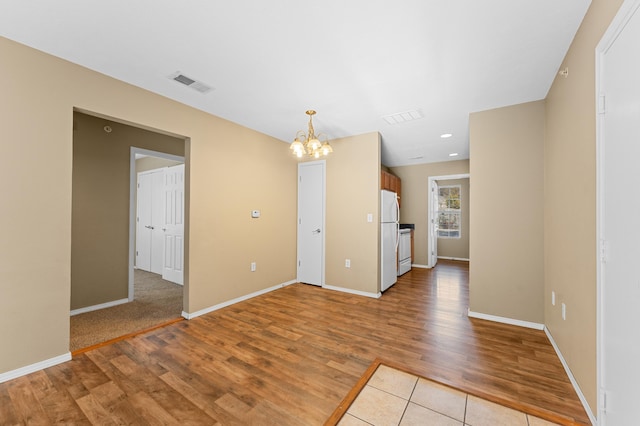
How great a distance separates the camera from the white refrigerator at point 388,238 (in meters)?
4.18

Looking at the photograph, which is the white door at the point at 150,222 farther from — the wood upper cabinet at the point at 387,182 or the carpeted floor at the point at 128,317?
the wood upper cabinet at the point at 387,182

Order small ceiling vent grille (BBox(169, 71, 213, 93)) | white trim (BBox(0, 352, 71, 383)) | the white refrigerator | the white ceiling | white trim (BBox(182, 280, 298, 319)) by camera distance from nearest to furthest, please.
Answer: the white ceiling, white trim (BBox(0, 352, 71, 383)), small ceiling vent grille (BBox(169, 71, 213, 93)), white trim (BBox(182, 280, 298, 319)), the white refrigerator

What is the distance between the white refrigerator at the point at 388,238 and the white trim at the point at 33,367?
12.3 ft

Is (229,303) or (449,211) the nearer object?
(229,303)

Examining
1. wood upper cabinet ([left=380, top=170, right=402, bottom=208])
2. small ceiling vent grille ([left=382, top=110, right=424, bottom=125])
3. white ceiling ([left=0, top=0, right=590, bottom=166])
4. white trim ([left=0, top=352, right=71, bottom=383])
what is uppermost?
white ceiling ([left=0, top=0, right=590, bottom=166])

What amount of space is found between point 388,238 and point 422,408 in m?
2.92

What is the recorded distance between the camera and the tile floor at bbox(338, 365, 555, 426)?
1563mm

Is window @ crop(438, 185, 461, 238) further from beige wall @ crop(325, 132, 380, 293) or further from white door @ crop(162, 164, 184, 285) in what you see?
white door @ crop(162, 164, 184, 285)

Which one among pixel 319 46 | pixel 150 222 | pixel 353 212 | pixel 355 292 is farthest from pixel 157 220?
pixel 319 46

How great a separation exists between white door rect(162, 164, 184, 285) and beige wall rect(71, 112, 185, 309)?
947 mm

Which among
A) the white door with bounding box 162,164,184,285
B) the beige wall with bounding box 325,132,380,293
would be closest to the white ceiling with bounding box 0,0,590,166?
the beige wall with bounding box 325,132,380,293

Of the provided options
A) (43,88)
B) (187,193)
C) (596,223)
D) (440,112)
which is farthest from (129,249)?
(596,223)

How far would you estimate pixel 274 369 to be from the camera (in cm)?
211

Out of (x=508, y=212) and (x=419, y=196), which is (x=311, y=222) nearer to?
(x=508, y=212)
